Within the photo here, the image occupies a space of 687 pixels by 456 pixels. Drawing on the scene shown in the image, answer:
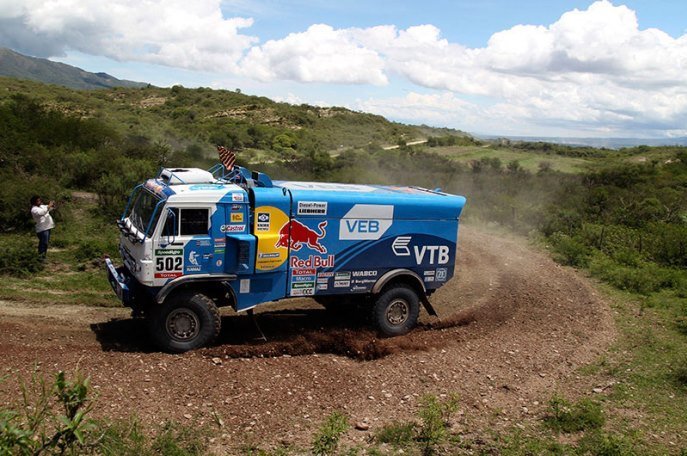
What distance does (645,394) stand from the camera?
28.3 ft

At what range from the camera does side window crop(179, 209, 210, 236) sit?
8822 mm

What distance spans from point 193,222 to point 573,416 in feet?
20.8

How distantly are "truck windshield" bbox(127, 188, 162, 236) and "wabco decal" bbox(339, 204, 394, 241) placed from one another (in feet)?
10.4

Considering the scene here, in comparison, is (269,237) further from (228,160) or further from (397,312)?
(397,312)

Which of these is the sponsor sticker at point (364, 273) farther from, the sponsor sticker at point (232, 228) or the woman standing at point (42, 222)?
the woman standing at point (42, 222)

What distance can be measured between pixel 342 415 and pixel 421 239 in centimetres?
414

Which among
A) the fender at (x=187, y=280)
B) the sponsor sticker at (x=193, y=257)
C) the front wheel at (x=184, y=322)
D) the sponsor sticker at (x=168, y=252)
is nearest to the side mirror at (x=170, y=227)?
the sponsor sticker at (x=168, y=252)

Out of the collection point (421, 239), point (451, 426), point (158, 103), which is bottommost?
point (451, 426)

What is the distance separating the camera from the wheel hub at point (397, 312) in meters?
10.6

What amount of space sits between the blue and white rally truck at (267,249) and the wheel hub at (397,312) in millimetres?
22

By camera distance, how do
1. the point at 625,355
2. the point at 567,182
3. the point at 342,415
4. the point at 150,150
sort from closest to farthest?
the point at 342,415 → the point at 625,355 → the point at 150,150 → the point at 567,182

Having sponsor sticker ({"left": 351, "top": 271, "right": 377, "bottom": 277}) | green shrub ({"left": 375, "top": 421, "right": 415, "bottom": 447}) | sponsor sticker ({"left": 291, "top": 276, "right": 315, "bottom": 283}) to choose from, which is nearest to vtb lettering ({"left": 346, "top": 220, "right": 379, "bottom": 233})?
sponsor sticker ({"left": 351, "top": 271, "right": 377, "bottom": 277})

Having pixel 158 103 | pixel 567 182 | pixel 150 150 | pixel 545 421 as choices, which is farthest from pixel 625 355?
pixel 158 103

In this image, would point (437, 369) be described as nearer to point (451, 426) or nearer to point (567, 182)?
point (451, 426)
